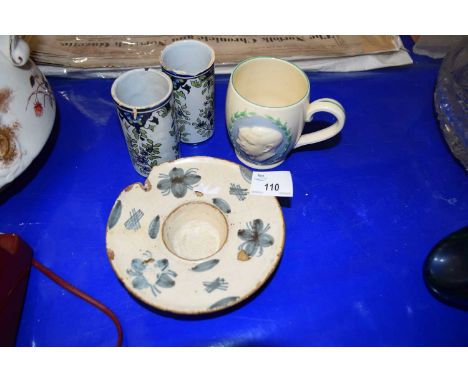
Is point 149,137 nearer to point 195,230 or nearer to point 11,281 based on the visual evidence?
point 195,230

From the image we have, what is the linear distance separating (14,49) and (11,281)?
0.28 m

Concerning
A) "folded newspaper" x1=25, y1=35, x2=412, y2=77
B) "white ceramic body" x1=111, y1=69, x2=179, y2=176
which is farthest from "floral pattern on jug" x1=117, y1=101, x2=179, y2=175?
"folded newspaper" x1=25, y1=35, x2=412, y2=77

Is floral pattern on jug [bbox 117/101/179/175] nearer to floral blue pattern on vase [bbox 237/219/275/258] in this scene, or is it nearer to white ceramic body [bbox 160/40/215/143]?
white ceramic body [bbox 160/40/215/143]

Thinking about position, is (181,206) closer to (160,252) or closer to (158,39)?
(160,252)

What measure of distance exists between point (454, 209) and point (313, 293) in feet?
0.89

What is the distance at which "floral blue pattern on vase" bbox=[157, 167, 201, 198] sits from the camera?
21.3 inches

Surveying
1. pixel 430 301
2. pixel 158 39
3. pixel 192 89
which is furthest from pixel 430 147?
pixel 158 39

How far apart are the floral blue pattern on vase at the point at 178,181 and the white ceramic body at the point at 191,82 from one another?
104 mm

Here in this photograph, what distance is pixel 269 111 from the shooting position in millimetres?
500

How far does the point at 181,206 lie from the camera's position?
0.53 metres

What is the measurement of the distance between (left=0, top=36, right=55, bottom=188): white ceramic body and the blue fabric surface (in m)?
0.10

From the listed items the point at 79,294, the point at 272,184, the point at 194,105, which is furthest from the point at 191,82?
the point at 79,294

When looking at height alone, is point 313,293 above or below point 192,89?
below

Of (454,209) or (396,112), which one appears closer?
(454,209)
